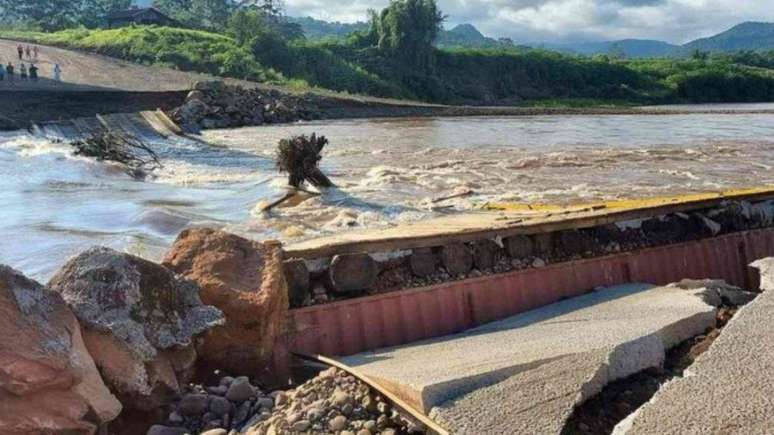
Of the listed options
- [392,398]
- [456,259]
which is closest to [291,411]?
[392,398]

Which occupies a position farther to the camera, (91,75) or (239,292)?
(91,75)

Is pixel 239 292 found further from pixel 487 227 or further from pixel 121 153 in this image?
pixel 121 153

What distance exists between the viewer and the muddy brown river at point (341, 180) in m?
10.1

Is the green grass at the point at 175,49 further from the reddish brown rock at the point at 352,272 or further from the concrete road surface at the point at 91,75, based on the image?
the reddish brown rock at the point at 352,272

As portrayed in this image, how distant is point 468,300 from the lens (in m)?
6.00

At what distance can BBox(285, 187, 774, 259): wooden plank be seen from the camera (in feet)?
18.9

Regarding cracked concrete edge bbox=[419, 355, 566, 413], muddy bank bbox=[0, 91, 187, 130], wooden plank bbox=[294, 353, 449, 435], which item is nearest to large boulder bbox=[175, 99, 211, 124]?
muddy bank bbox=[0, 91, 187, 130]

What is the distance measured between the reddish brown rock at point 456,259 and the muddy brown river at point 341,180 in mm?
3414

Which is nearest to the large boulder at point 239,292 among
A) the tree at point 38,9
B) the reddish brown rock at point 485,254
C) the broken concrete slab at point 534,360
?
the broken concrete slab at point 534,360

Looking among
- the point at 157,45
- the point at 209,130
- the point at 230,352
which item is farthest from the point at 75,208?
the point at 157,45

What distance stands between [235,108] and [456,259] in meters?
25.4

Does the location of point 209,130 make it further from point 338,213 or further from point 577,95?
point 577,95

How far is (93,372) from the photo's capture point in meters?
3.89

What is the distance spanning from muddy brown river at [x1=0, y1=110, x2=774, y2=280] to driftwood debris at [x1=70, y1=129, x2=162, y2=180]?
1.50ft
